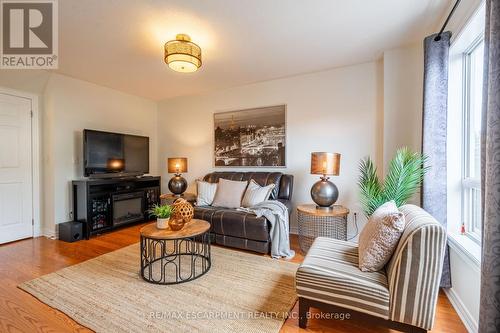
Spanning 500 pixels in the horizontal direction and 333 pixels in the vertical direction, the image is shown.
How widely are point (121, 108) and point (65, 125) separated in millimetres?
1024

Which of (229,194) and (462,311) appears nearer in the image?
(462,311)

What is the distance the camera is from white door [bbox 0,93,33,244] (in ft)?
10.5

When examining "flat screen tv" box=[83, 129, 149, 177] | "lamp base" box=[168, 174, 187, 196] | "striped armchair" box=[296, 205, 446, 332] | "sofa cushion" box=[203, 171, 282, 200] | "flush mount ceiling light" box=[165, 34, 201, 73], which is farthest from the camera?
"lamp base" box=[168, 174, 187, 196]

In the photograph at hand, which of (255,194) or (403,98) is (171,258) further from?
(403,98)

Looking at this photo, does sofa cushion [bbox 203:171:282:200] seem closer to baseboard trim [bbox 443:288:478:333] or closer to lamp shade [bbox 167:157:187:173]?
lamp shade [bbox 167:157:187:173]

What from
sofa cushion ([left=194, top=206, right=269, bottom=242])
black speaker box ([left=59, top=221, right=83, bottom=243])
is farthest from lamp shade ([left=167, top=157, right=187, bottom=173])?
black speaker box ([left=59, top=221, right=83, bottom=243])

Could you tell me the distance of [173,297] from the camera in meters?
1.92

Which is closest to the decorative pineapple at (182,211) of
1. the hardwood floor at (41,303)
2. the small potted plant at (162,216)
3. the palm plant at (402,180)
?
the small potted plant at (162,216)

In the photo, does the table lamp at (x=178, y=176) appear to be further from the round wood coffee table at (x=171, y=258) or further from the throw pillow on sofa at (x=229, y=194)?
the round wood coffee table at (x=171, y=258)

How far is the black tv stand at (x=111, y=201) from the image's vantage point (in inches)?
136

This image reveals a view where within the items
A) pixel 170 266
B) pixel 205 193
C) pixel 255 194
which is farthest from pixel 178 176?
pixel 170 266

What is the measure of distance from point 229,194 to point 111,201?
201 centimetres
